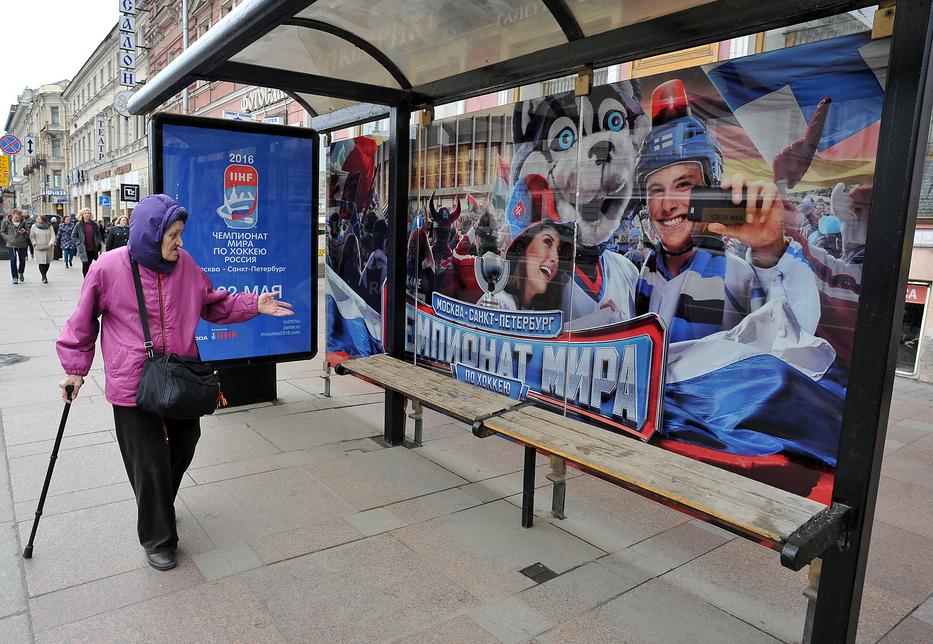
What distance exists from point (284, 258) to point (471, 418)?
2914 mm

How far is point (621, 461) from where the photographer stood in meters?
3.19

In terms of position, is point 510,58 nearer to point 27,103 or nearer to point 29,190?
point 27,103

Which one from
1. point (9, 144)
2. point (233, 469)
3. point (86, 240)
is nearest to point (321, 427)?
point (233, 469)

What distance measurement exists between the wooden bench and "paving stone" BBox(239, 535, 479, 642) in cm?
85

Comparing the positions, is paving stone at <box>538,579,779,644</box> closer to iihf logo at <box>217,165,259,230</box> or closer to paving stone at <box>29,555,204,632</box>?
paving stone at <box>29,555,204,632</box>

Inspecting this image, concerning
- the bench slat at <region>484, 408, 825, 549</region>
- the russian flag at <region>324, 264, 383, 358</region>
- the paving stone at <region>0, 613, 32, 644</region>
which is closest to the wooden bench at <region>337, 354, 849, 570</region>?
the bench slat at <region>484, 408, 825, 549</region>

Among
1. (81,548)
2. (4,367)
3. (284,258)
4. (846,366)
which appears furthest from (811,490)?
(4,367)

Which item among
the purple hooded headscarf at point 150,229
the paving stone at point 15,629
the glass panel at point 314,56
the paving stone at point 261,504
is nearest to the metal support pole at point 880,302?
the paving stone at point 261,504

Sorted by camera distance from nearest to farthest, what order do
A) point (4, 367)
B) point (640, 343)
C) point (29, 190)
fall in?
1. point (640, 343)
2. point (4, 367)
3. point (29, 190)

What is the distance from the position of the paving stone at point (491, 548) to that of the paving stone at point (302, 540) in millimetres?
301

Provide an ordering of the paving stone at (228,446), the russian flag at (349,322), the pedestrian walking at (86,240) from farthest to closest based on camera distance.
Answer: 1. the pedestrian walking at (86,240)
2. the russian flag at (349,322)
3. the paving stone at (228,446)

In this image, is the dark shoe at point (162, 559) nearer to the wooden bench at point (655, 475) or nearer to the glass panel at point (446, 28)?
the wooden bench at point (655, 475)

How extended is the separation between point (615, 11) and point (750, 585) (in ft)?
10.4

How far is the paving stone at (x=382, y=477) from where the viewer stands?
4.24 m
